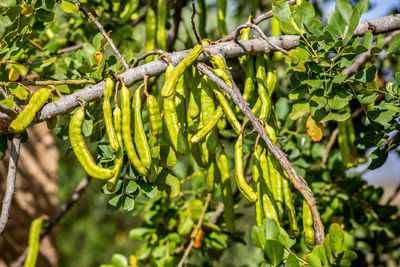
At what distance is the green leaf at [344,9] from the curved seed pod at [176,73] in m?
0.28

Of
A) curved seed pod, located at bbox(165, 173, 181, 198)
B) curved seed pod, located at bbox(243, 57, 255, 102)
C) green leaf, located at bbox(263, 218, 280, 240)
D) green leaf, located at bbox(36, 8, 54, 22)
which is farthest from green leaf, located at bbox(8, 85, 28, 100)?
green leaf, located at bbox(263, 218, 280, 240)

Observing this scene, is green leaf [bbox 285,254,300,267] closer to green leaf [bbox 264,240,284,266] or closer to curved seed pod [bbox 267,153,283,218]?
green leaf [bbox 264,240,284,266]

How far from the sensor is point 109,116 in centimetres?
79

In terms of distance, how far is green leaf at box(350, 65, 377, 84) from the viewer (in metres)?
0.87

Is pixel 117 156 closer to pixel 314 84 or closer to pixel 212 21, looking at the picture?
pixel 314 84

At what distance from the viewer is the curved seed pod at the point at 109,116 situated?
774 millimetres

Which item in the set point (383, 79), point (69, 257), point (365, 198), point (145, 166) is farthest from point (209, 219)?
point (69, 257)

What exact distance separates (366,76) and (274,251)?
0.43 m

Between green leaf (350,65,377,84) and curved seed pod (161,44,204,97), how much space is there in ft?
1.04

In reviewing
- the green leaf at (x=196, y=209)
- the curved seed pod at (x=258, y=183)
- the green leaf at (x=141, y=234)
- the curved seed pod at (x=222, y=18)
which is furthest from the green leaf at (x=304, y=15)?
the green leaf at (x=141, y=234)

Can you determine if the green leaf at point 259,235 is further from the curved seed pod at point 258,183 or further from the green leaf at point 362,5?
the green leaf at point 362,5

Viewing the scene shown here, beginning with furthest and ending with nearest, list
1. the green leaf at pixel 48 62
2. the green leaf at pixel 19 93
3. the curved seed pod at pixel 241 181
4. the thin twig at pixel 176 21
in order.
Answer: the thin twig at pixel 176 21
the green leaf at pixel 48 62
the green leaf at pixel 19 93
the curved seed pod at pixel 241 181

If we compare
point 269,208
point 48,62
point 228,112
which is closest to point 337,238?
point 269,208

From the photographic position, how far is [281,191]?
794 mm
